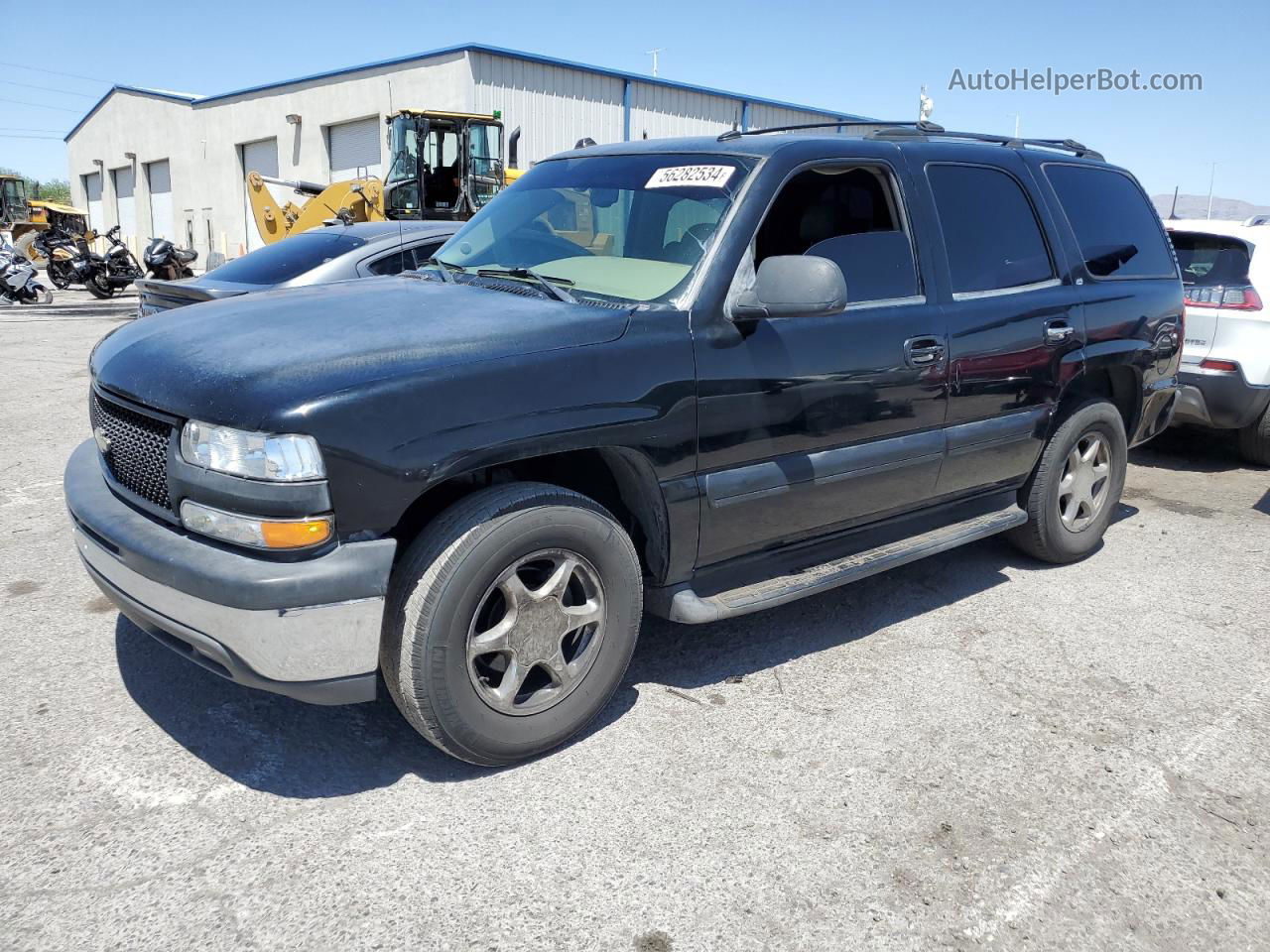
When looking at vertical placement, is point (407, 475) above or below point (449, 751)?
above

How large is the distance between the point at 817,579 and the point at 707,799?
3.31ft

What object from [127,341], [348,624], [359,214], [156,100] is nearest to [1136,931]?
[348,624]

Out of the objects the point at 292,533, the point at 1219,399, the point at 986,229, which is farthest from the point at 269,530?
the point at 1219,399

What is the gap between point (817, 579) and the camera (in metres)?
3.48

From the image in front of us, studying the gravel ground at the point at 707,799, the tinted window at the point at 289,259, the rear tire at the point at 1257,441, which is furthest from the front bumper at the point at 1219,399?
the tinted window at the point at 289,259

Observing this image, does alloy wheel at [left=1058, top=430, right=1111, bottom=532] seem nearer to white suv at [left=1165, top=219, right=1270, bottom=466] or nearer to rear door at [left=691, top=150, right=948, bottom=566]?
rear door at [left=691, top=150, right=948, bottom=566]

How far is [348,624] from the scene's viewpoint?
2490 mm

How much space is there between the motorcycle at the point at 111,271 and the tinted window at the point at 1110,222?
20.9 metres

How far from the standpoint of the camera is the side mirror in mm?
3070

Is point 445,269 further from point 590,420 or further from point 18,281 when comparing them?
point 18,281

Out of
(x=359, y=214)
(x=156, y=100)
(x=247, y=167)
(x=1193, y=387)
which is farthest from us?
(x=156, y=100)

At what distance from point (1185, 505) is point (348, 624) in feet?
18.0

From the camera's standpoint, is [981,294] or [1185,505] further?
[1185,505]

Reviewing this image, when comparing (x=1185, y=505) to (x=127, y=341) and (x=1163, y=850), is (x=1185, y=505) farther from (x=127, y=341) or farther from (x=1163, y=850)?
(x=127, y=341)
